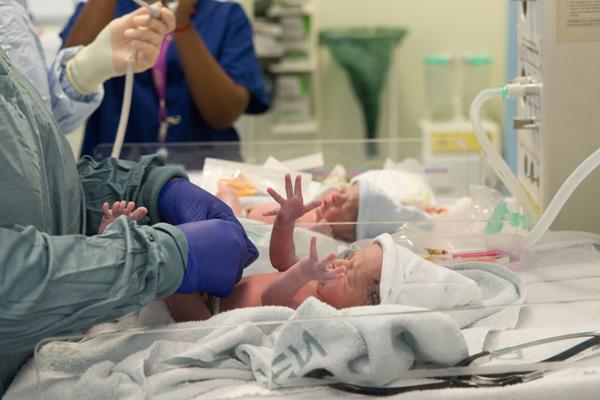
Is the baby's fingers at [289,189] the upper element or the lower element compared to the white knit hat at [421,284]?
upper

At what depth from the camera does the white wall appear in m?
4.04

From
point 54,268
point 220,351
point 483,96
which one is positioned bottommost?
point 220,351

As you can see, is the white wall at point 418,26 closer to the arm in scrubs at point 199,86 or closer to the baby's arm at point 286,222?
the arm in scrubs at point 199,86

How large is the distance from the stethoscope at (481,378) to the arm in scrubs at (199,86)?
1.34 m

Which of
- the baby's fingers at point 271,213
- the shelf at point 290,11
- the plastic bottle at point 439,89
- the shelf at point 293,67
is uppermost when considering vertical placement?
the shelf at point 290,11

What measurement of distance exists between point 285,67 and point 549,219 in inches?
100

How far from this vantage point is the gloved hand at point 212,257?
3.31 ft

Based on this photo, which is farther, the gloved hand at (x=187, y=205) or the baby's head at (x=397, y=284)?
the gloved hand at (x=187, y=205)

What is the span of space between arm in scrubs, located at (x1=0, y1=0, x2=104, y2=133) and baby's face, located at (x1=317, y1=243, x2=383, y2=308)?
585mm

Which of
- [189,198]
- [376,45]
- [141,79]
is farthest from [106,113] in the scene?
[376,45]

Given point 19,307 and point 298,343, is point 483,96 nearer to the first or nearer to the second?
point 298,343

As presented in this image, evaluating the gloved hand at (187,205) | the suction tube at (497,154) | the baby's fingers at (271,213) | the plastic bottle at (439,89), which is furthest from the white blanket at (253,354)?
the plastic bottle at (439,89)

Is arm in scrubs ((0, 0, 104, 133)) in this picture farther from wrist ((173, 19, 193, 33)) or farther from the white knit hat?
the white knit hat

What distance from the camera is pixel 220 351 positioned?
0.99 m
